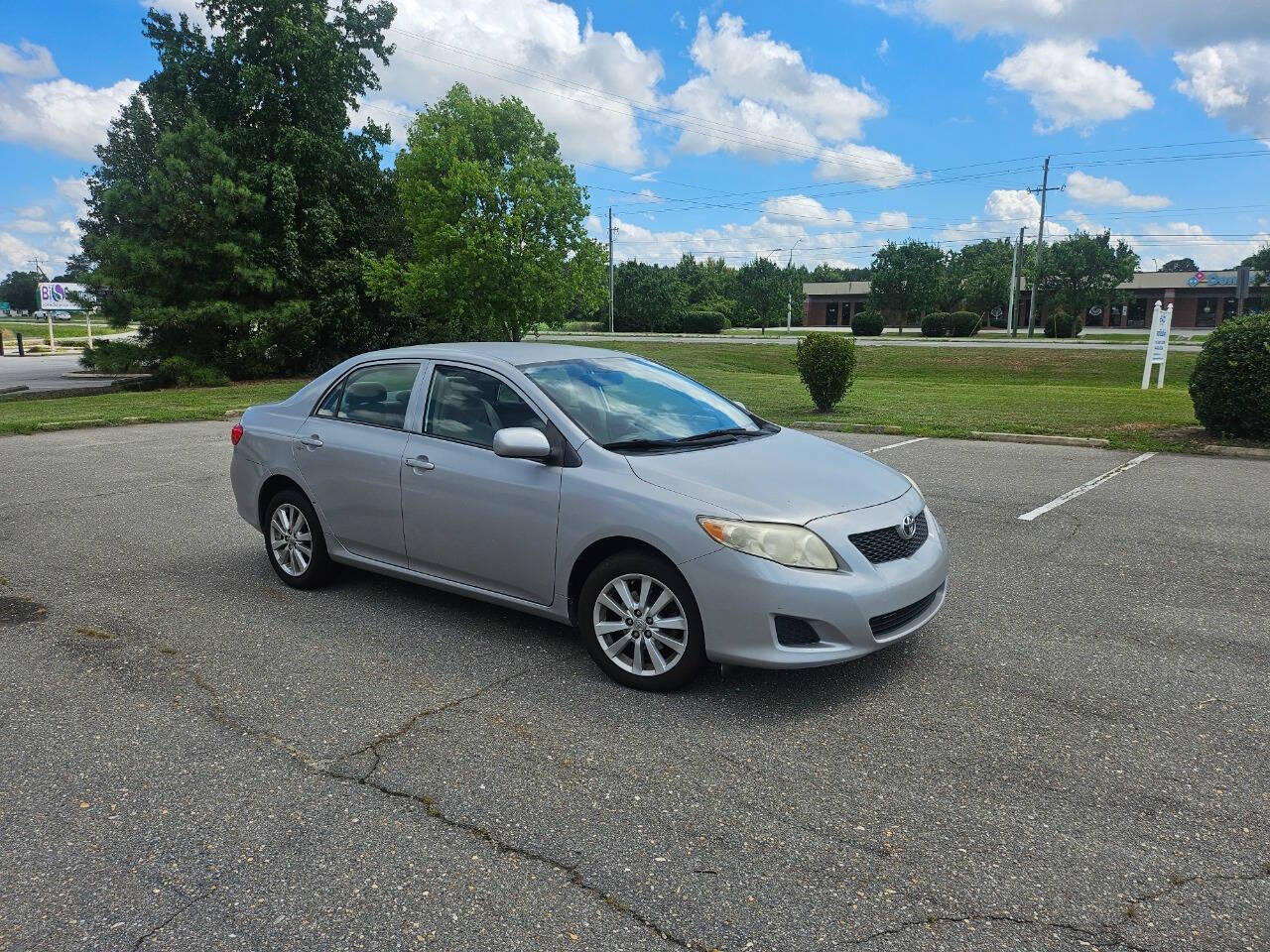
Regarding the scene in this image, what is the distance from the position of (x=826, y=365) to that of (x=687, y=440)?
11.9 m

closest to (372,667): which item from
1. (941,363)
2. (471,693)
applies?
(471,693)

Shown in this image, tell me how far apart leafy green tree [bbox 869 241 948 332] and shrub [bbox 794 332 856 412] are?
55502 mm

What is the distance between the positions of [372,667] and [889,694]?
2547mm

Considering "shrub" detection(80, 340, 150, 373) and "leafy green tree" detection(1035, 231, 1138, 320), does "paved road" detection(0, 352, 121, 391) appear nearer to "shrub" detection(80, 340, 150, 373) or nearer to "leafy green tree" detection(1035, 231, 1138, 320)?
"shrub" detection(80, 340, 150, 373)

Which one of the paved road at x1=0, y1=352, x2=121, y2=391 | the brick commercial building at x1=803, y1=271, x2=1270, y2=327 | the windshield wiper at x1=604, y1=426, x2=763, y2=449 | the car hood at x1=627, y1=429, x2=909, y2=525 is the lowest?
the paved road at x1=0, y1=352, x2=121, y2=391

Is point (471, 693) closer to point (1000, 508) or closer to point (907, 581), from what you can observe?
point (907, 581)

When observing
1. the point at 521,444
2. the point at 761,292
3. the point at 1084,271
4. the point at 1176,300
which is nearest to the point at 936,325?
the point at 1084,271

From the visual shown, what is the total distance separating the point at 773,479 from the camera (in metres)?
4.22

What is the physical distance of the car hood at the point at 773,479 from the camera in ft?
13.0

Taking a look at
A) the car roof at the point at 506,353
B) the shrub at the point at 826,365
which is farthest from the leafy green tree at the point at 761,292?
the car roof at the point at 506,353

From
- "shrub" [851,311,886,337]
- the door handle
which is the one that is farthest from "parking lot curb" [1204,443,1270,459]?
"shrub" [851,311,886,337]

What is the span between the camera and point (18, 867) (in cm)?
290

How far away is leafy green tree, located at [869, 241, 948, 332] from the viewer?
69750mm

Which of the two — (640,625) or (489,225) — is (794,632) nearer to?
(640,625)
